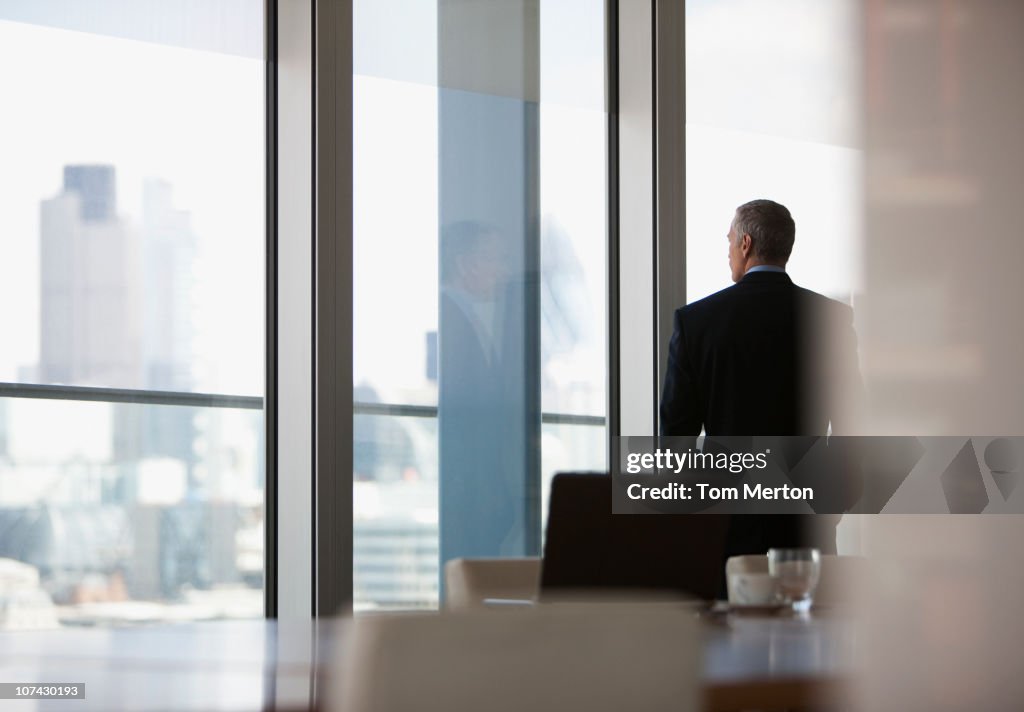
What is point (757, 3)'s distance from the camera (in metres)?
4.33

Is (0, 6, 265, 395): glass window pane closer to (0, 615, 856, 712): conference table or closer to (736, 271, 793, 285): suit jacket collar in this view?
(736, 271, 793, 285): suit jacket collar

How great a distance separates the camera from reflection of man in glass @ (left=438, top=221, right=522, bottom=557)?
3932 mm

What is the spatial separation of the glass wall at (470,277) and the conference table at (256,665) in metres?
1.95

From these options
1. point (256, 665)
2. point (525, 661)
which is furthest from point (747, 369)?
point (525, 661)

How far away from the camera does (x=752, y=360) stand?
122 inches

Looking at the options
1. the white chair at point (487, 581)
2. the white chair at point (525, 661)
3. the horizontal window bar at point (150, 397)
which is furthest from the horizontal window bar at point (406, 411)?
the white chair at point (525, 661)

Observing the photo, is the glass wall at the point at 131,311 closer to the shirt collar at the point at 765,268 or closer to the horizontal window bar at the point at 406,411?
the horizontal window bar at the point at 406,411

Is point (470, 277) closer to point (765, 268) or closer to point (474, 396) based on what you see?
point (474, 396)

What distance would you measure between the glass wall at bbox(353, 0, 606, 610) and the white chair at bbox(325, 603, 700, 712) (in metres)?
2.77

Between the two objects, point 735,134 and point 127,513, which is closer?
point 127,513

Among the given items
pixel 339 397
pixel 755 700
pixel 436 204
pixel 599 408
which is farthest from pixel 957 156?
pixel 599 408

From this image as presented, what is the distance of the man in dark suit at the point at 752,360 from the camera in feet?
10.2

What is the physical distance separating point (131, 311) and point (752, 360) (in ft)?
5.37

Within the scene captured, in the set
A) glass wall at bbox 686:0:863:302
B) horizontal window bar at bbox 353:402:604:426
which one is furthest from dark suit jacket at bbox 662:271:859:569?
horizontal window bar at bbox 353:402:604:426
